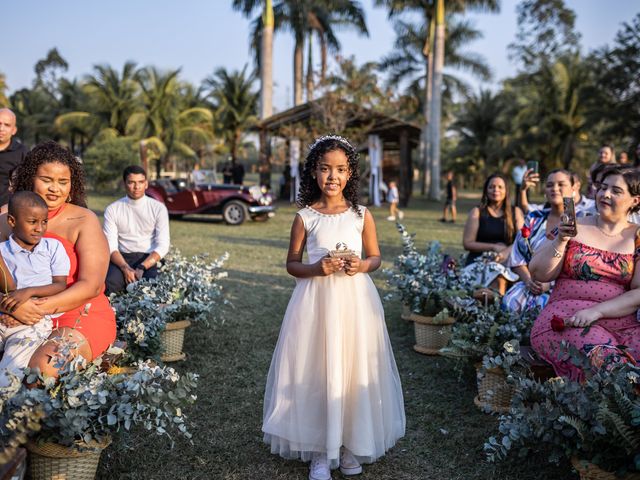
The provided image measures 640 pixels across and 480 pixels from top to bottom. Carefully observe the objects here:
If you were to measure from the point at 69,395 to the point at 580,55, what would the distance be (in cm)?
3914

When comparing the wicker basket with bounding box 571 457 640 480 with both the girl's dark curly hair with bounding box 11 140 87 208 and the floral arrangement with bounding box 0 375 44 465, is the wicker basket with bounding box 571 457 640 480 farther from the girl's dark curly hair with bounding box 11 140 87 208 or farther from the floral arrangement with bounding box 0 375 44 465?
the girl's dark curly hair with bounding box 11 140 87 208

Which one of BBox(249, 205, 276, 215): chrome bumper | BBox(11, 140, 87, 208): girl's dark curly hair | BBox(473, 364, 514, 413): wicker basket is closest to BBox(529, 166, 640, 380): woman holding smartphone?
BBox(473, 364, 514, 413): wicker basket

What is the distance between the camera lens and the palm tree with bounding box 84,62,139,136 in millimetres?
41156

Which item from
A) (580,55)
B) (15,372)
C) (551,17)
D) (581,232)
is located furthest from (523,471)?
(551,17)

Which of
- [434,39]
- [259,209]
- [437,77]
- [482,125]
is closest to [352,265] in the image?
[259,209]

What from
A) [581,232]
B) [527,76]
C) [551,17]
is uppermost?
[551,17]

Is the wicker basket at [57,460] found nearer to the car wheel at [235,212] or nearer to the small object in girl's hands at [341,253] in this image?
the small object in girl's hands at [341,253]

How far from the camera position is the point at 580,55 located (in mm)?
35781

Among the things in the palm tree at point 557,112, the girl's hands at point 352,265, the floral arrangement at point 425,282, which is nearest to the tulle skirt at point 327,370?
the girl's hands at point 352,265

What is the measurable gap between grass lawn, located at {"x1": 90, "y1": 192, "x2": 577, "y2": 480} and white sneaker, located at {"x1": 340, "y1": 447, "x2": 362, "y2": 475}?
52 millimetres

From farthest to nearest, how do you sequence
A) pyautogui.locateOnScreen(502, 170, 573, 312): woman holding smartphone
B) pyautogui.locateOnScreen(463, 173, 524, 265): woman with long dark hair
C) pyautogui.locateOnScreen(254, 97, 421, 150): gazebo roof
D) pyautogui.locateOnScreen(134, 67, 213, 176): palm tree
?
pyautogui.locateOnScreen(134, 67, 213, 176): palm tree < pyautogui.locateOnScreen(254, 97, 421, 150): gazebo roof < pyautogui.locateOnScreen(463, 173, 524, 265): woman with long dark hair < pyautogui.locateOnScreen(502, 170, 573, 312): woman holding smartphone

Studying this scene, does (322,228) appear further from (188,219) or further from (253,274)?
(188,219)

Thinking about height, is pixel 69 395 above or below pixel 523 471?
above

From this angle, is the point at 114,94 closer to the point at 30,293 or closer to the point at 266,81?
the point at 266,81
